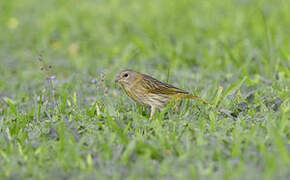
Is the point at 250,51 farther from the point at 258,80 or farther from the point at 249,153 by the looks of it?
the point at 249,153

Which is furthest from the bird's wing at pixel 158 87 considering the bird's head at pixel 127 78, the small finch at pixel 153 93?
the bird's head at pixel 127 78

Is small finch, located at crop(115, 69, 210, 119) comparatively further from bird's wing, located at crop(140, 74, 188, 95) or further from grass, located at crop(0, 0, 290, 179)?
grass, located at crop(0, 0, 290, 179)

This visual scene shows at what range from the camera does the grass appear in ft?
12.6

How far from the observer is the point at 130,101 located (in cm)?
583

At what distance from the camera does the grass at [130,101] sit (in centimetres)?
385

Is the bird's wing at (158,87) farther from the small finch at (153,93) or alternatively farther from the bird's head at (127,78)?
the bird's head at (127,78)

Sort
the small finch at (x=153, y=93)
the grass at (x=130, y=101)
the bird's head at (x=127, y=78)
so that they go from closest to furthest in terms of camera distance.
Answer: the grass at (x=130, y=101), the small finch at (x=153, y=93), the bird's head at (x=127, y=78)

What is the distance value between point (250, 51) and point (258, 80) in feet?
4.01

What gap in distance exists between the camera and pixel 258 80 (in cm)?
678

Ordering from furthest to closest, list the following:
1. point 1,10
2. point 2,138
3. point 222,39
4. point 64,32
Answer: point 1,10 < point 64,32 < point 222,39 < point 2,138

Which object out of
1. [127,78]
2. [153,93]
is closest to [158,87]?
[153,93]

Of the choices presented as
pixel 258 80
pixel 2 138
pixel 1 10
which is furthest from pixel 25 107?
pixel 1 10

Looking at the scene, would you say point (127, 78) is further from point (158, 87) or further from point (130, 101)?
point (158, 87)

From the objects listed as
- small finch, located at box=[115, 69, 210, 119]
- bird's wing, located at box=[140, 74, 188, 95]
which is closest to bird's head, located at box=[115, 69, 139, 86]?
small finch, located at box=[115, 69, 210, 119]
